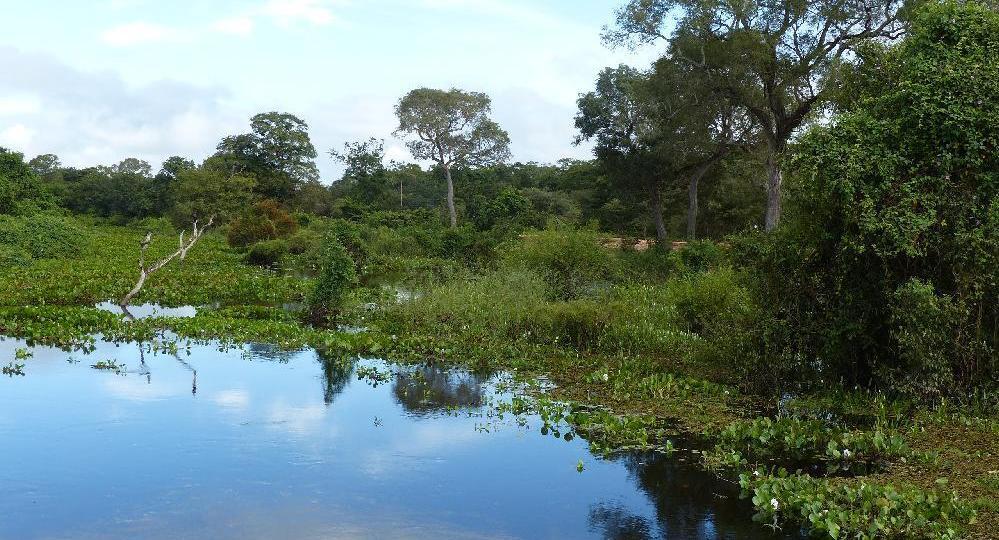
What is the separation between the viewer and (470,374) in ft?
44.2

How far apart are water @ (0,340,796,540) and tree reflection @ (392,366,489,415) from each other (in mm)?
57

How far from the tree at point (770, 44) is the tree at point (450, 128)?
1158 inches

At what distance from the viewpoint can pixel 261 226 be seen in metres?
41.1

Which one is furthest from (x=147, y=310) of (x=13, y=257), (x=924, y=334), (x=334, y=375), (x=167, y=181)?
(x=167, y=181)

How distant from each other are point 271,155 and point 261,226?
19015 millimetres

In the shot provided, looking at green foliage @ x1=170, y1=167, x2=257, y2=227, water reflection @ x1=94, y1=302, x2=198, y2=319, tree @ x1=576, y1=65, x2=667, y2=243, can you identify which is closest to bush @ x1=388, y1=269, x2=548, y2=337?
water reflection @ x1=94, y1=302, x2=198, y2=319

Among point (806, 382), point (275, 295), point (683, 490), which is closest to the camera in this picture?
point (683, 490)

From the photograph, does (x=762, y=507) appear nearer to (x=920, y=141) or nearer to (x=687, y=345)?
(x=920, y=141)

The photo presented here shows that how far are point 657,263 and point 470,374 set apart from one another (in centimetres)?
1487

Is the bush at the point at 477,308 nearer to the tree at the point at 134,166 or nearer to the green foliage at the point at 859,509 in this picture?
the green foliage at the point at 859,509

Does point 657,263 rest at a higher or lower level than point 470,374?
higher

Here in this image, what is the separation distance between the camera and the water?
726cm

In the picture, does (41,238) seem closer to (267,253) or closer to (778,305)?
(267,253)

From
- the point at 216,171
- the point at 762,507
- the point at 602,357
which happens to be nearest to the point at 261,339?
the point at 602,357
